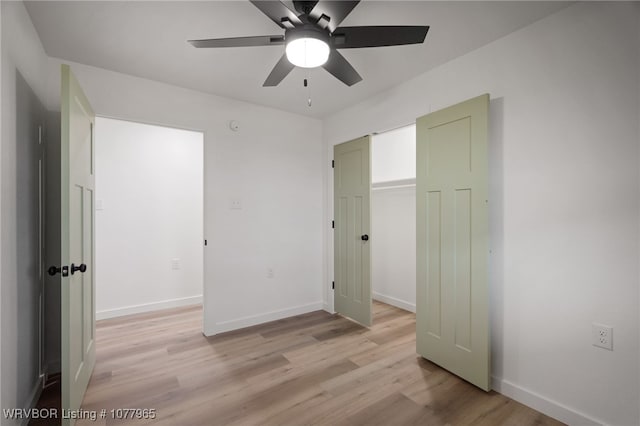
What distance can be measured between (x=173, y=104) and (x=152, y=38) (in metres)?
0.85

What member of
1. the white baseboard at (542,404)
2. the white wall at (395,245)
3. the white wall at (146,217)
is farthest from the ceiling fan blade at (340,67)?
the white wall at (146,217)

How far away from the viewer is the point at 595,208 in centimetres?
165

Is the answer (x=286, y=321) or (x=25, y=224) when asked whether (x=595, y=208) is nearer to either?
(x=286, y=321)

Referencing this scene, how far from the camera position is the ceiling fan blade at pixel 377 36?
1428 millimetres

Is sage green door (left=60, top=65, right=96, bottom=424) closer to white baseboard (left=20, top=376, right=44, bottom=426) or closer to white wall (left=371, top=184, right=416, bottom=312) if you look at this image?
white baseboard (left=20, top=376, right=44, bottom=426)

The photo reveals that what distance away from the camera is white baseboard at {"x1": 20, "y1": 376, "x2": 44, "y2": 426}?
1700 millimetres

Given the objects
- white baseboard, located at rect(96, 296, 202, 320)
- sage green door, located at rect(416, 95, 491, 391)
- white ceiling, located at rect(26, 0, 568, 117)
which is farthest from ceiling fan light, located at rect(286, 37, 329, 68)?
white baseboard, located at rect(96, 296, 202, 320)

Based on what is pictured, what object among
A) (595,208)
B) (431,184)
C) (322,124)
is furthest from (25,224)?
(595,208)

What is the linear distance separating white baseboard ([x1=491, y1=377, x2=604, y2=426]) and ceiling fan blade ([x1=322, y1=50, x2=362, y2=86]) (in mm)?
2331

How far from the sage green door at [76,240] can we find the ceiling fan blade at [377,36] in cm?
156

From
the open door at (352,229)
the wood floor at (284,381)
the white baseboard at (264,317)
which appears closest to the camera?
the wood floor at (284,381)

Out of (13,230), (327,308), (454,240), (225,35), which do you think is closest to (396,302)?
(327,308)

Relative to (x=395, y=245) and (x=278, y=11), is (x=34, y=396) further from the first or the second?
(x=395, y=245)

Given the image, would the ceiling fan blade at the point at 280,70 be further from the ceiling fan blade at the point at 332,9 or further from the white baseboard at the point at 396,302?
the white baseboard at the point at 396,302
